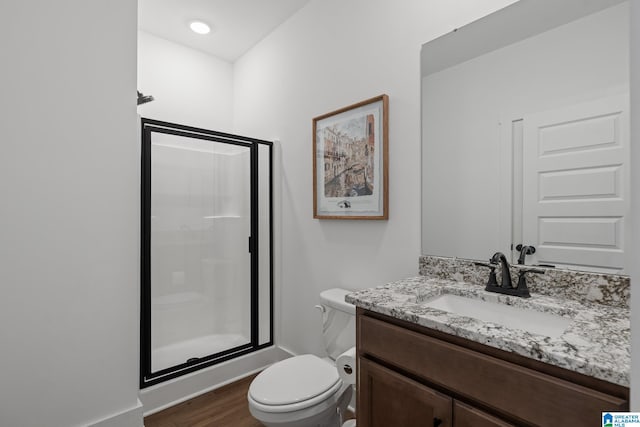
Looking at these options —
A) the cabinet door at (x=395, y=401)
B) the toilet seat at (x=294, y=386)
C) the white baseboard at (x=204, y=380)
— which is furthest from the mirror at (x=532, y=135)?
the white baseboard at (x=204, y=380)

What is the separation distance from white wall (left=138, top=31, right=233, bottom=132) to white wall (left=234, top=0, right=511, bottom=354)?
21cm

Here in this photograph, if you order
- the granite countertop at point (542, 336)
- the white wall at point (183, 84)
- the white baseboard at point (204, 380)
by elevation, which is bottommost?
the white baseboard at point (204, 380)

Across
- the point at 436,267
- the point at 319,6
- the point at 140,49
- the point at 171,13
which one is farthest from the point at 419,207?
the point at 140,49

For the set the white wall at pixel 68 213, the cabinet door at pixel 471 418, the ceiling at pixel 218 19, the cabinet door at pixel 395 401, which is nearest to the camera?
the cabinet door at pixel 471 418

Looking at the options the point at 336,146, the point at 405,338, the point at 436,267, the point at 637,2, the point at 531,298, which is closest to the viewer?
the point at 637,2

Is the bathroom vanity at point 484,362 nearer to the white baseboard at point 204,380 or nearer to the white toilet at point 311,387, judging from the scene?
the white toilet at point 311,387

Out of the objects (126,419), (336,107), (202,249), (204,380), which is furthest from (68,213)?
(336,107)

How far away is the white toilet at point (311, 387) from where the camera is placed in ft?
4.51

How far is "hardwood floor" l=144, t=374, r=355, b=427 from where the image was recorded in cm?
183

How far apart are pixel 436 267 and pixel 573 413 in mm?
802

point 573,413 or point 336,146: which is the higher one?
point 336,146

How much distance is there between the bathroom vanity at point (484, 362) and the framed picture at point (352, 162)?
615mm

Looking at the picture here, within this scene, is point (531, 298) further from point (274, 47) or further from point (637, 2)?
point (274, 47)

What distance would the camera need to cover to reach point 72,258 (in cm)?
159
